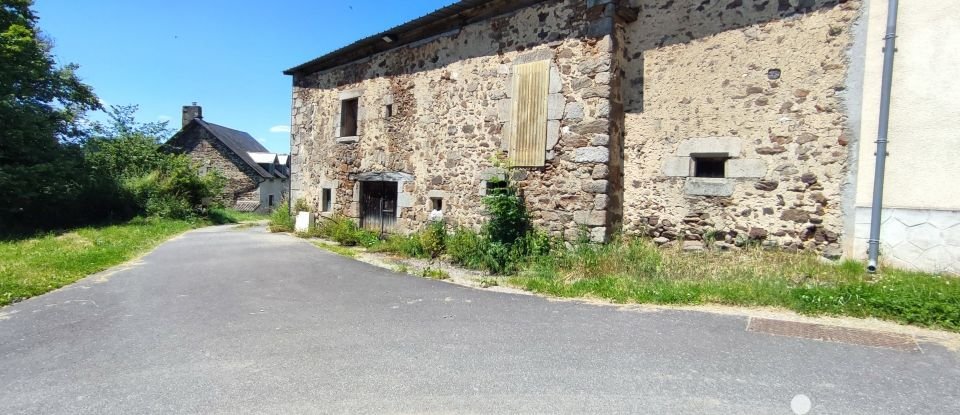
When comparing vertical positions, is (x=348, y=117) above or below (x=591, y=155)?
above

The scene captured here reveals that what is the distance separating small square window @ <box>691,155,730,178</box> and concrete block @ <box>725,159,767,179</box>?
15 centimetres

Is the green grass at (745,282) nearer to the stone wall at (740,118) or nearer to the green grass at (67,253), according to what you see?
the stone wall at (740,118)

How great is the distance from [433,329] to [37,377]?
3073mm

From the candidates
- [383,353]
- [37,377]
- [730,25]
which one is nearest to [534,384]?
[383,353]

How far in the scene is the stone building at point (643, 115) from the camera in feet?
21.5

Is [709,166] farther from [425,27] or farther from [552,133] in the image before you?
[425,27]

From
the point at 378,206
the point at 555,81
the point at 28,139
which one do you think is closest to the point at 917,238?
the point at 555,81

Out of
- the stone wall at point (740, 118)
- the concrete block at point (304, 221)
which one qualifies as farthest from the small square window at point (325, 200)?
the stone wall at point (740, 118)

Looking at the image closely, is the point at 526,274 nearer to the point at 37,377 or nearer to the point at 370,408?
the point at 370,408

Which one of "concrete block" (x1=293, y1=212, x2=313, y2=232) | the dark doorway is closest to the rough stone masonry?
the dark doorway

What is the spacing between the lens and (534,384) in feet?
11.1

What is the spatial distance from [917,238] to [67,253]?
1405 cm

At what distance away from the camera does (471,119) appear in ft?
32.6

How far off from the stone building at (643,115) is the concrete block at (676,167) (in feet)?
0.08
